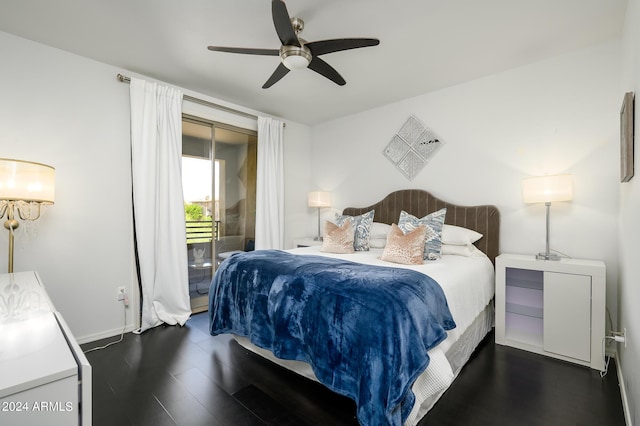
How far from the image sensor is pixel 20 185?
197 centimetres

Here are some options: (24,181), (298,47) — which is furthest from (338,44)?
(24,181)

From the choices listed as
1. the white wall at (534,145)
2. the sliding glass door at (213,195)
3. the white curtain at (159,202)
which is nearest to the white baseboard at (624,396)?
the white wall at (534,145)

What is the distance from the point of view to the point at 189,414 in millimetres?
1669

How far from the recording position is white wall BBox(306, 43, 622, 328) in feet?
8.01

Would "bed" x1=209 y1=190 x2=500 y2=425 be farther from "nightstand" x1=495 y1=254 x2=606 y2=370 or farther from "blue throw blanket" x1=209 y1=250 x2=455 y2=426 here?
"nightstand" x1=495 y1=254 x2=606 y2=370

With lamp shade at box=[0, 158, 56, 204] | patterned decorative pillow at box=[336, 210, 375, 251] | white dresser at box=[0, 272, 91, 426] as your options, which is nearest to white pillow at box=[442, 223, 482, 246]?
patterned decorative pillow at box=[336, 210, 375, 251]

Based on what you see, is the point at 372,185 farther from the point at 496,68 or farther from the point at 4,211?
the point at 4,211

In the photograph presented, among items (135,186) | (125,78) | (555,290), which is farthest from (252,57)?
(555,290)

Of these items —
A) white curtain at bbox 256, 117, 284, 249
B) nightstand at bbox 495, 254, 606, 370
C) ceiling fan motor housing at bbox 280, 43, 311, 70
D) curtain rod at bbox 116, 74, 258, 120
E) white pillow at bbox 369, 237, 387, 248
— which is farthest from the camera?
white curtain at bbox 256, 117, 284, 249

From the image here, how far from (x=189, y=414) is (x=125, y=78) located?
118 inches

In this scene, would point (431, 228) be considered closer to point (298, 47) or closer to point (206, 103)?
point (298, 47)

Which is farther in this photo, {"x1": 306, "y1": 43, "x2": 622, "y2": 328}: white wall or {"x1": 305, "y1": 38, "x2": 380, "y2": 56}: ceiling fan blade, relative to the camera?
{"x1": 306, "y1": 43, "x2": 622, "y2": 328}: white wall

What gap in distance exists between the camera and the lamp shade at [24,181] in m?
1.93

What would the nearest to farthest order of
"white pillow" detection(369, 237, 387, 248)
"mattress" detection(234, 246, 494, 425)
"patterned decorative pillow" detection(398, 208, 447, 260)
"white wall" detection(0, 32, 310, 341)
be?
"mattress" detection(234, 246, 494, 425) → "white wall" detection(0, 32, 310, 341) → "patterned decorative pillow" detection(398, 208, 447, 260) → "white pillow" detection(369, 237, 387, 248)
